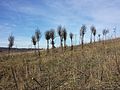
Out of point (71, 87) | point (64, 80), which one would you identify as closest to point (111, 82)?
point (71, 87)

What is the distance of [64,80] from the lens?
8.51 m

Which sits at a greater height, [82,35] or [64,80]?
[82,35]

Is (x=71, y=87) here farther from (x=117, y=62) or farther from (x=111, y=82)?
(x=117, y=62)

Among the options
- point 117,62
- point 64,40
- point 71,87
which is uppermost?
point 64,40

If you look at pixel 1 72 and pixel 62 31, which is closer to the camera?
pixel 1 72

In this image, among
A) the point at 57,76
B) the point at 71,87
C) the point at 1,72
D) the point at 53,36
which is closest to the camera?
the point at 71,87

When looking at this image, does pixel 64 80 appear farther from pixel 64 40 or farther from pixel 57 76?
pixel 64 40

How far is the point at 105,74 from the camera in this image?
804cm

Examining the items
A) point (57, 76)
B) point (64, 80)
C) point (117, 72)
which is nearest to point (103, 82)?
point (117, 72)

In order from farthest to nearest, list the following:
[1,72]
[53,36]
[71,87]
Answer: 1. [53,36]
2. [1,72]
3. [71,87]

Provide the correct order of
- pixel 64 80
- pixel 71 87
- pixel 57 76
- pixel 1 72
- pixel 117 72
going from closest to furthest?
pixel 71 87, pixel 117 72, pixel 64 80, pixel 57 76, pixel 1 72

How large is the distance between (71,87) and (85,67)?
2601 mm

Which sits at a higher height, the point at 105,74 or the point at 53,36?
the point at 53,36

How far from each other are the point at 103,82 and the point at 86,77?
887 millimetres
